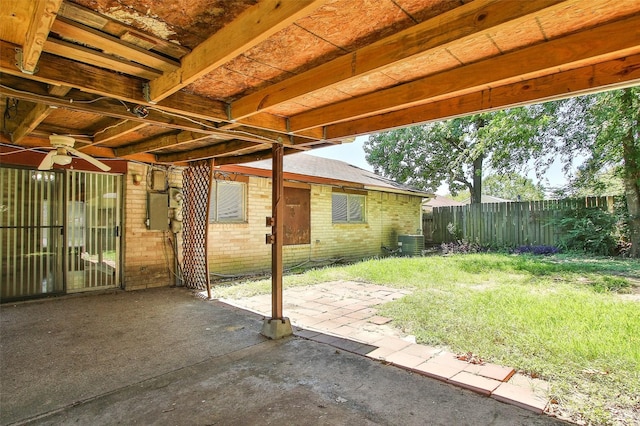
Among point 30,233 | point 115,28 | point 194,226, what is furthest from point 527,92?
point 30,233

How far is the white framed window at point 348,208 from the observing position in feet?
34.9

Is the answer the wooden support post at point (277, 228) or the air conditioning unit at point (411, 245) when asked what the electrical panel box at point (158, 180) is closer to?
the wooden support post at point (277, 228)

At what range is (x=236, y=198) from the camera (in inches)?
317

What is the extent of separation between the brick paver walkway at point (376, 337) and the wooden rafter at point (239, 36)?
2873 mm

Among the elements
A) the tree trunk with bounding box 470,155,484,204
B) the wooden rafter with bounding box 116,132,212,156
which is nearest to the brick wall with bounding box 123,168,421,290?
the wooden rafter with bounding box 116,132,212,156

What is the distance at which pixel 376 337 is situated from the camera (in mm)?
3998

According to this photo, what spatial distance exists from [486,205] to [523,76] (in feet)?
41.3

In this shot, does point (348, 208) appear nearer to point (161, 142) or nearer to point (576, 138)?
point (161, 142)

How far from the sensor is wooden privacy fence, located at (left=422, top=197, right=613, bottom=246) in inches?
464

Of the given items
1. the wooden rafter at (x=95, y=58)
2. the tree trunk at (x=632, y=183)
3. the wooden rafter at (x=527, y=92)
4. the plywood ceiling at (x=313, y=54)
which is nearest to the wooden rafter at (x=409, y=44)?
the plywood ceiling at (x=313, y=54)

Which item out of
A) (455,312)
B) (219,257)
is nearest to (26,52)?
(455,312)

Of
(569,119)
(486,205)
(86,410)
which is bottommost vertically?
(86,410)

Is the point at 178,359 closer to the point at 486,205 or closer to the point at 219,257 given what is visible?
the point at 219,257

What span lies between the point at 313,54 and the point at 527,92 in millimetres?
1609
